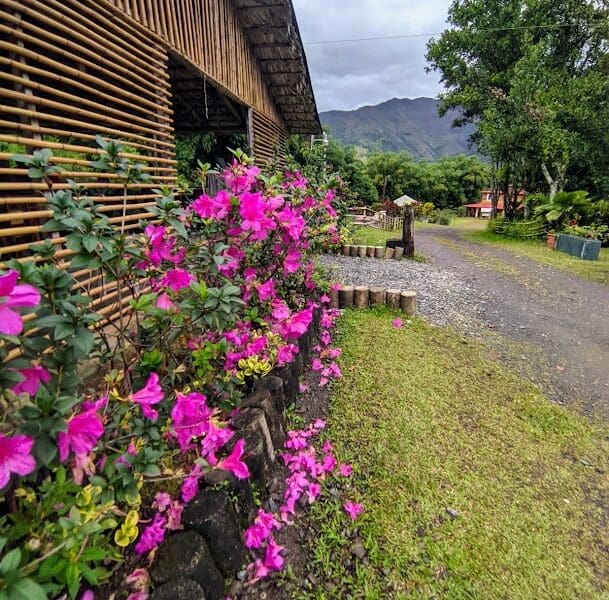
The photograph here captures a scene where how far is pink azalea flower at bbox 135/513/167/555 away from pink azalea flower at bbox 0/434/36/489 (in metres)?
0.75

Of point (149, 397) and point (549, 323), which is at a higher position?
point (149, 397)

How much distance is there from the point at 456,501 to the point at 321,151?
30.8 feet

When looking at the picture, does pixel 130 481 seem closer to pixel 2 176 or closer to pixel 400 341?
pixel 2 176

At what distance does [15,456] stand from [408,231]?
7.97 metres

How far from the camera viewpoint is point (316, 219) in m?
4.45

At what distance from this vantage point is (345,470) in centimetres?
213

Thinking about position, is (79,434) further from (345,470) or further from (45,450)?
(345,470)

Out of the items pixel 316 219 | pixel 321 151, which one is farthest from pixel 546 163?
pixel 316 219

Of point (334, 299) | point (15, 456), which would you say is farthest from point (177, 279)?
point (334, 299)

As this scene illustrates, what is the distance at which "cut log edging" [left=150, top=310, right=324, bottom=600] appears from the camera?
3.95 ft

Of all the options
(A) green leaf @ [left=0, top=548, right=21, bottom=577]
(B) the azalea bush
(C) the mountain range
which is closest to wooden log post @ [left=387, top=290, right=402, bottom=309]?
(B) the azalea bush

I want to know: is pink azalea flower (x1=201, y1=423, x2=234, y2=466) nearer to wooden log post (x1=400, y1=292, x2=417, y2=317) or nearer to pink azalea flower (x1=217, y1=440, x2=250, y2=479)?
pink azalea flower (x1=217, y1=440, x2=250, y2=479)

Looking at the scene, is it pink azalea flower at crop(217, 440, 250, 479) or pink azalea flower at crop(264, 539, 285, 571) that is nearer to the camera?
pink azalea flower at crop(217, 440, 250, 479)

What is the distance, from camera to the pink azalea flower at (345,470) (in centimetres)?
212
